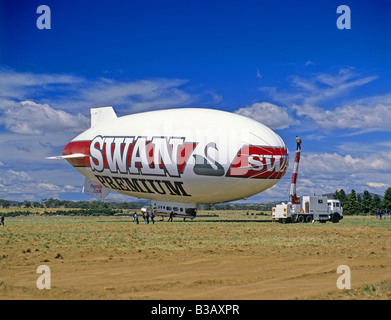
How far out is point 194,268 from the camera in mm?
19422

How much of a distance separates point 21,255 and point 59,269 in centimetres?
625

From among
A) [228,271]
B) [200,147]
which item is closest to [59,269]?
[228,271]

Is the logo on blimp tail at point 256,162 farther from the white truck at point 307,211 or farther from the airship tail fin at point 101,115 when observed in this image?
the airship tail fin at point 101,115

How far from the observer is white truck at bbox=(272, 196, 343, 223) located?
2271 inches

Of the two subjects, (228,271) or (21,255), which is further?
(21,255)

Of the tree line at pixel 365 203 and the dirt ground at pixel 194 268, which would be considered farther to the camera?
the tree line at pixel 365 203

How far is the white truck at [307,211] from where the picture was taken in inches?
2271

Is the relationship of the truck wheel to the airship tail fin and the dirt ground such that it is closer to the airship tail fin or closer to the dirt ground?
the dirt ground

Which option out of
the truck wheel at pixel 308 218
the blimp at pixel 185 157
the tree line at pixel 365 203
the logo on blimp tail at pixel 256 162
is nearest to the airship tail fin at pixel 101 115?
the blimp at pixel 185 157

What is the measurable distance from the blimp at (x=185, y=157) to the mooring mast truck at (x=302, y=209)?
4.13 m

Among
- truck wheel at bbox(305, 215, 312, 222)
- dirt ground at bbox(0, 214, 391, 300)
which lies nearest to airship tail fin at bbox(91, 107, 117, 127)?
truck wheel at bbox(305, 215, 312, 222)

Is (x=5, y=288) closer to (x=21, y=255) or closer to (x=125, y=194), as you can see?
(x=21, y=255)
